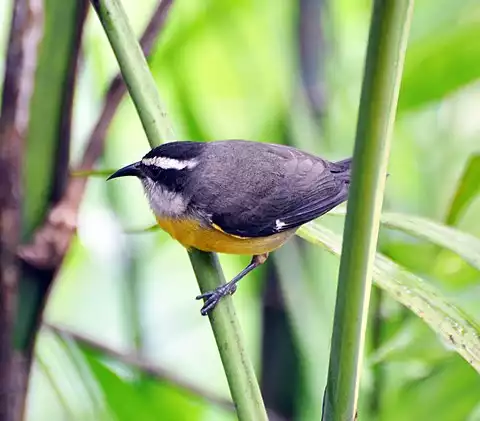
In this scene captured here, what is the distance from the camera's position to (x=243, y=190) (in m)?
1.26

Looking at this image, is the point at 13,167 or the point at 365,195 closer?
the point at 365,195

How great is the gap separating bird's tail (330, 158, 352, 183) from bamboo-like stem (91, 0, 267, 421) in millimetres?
519

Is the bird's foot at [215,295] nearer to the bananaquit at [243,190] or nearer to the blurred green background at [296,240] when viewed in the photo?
the blurred green background at [296,240]

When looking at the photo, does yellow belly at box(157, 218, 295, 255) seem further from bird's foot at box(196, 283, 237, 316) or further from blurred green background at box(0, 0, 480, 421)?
bird's foot at box(196, 283, 237, 316)

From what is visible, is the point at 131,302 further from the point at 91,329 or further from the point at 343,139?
the point at 91,329

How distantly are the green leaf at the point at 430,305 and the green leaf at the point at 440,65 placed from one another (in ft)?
1.52

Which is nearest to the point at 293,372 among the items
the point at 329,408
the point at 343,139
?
the point at 343,139

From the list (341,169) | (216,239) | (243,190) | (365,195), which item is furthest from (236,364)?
(341,169)

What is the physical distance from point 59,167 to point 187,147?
0.26 metres

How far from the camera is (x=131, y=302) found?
1.40 m

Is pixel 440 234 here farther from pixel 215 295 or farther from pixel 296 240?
pixel 296 240

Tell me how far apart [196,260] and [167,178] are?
1.50ft

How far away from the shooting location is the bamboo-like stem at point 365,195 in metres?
0.44

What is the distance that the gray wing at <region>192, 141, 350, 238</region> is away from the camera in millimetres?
1234
